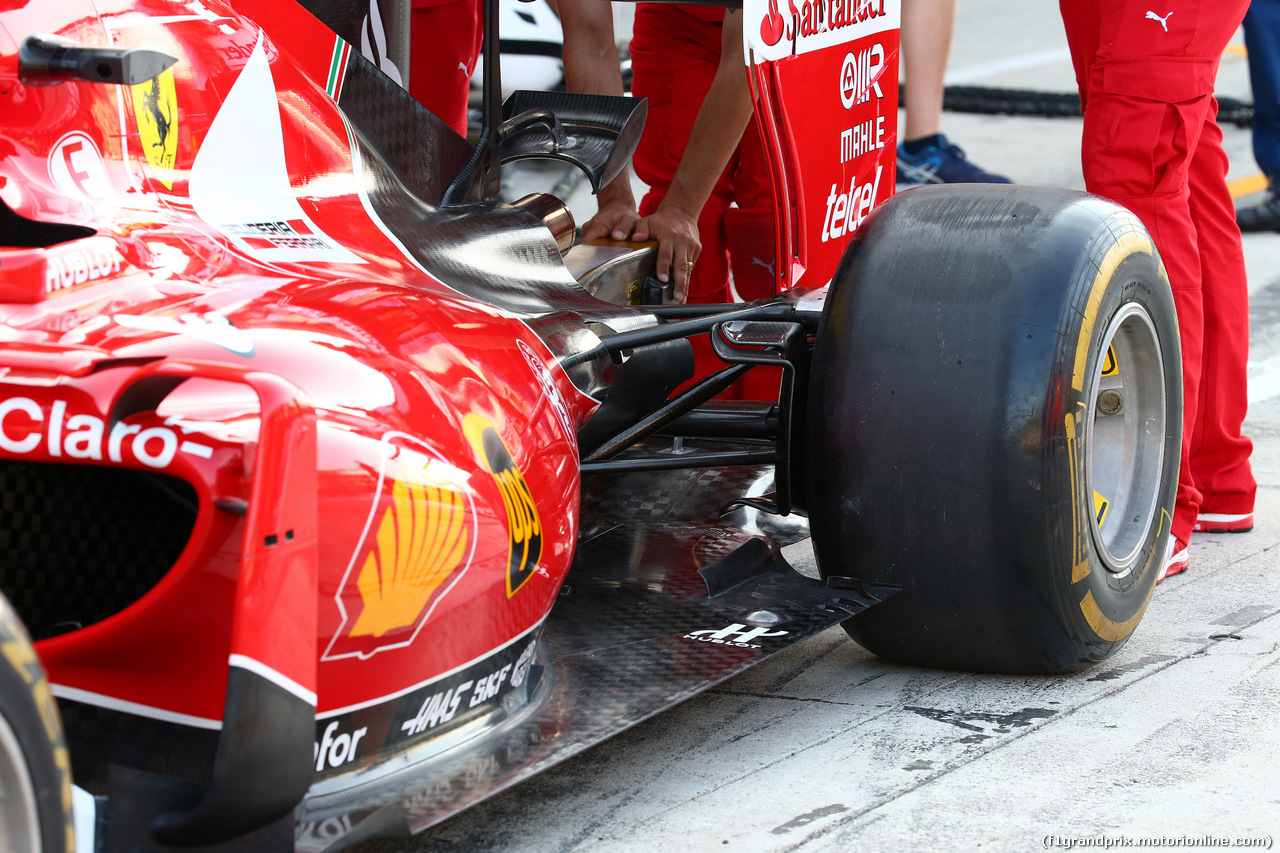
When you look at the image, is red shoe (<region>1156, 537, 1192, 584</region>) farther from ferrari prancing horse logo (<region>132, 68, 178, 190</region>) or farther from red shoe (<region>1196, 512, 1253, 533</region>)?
ferrari prancing horse logo (<region>132, 68, 178, 190</region>)

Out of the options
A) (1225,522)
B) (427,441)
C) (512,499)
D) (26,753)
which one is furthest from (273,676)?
(1225,522)

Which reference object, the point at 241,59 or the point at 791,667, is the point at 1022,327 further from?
the point at 241,59

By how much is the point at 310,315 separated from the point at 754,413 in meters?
1.12

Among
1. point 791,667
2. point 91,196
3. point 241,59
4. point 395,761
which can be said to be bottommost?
point 791,667

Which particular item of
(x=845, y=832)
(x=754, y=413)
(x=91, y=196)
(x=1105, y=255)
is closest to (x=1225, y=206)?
(x=1105, y=255)

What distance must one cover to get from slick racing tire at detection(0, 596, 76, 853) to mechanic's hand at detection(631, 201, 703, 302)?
224 cm

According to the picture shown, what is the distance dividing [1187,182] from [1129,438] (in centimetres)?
77

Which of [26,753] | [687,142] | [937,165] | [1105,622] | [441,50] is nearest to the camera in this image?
[26,753]

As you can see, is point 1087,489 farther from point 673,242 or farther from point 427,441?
point 673,242

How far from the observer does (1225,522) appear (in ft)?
10.6

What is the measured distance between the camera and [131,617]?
1429 millimetres

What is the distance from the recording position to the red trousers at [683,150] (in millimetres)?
3967

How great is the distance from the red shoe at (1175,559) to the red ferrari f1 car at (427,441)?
1.34ft

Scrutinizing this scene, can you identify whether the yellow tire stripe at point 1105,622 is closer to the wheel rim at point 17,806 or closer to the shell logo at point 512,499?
the shell logo at point 512,499
